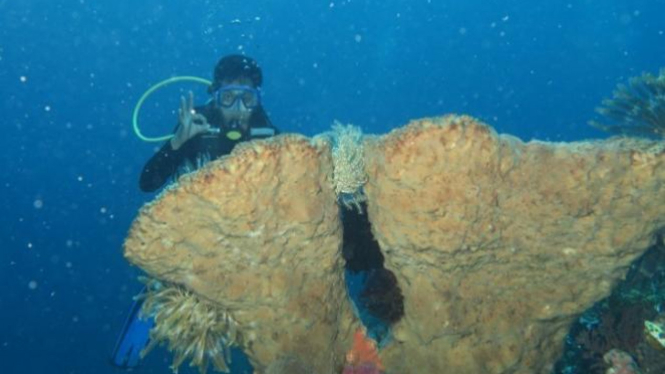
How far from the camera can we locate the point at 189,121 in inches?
209

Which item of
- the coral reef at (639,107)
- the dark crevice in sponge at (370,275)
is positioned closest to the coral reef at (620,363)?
the dark crevice in sponge at (370,275)

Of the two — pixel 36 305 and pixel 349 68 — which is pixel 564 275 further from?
pixel 349 68

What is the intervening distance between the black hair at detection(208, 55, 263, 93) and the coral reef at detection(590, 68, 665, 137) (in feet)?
16.3

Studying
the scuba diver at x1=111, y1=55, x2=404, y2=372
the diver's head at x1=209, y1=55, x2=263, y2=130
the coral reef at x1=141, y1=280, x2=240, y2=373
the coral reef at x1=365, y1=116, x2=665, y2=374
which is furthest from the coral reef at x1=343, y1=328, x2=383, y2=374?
the diver's head at x1=209, y1=55, x2=263, y2=130

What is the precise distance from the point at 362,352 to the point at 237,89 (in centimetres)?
457

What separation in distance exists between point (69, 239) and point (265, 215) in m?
76.6

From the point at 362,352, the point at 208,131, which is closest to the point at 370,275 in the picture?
the point at 362,352

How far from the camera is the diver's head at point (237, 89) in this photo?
270 inches

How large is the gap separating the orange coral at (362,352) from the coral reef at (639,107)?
10.5ft

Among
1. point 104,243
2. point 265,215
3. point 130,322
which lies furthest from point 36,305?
point 265,215

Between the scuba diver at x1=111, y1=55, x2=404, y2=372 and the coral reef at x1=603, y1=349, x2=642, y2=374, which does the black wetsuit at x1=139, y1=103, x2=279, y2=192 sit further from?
the coral reef at x1=603, y1=349, x2=642, y2=374

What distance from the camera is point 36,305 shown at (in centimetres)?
5841

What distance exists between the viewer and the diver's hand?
209 inches

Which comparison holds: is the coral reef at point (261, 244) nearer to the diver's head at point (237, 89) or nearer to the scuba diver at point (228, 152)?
the scuba diver at point (228, 152)
